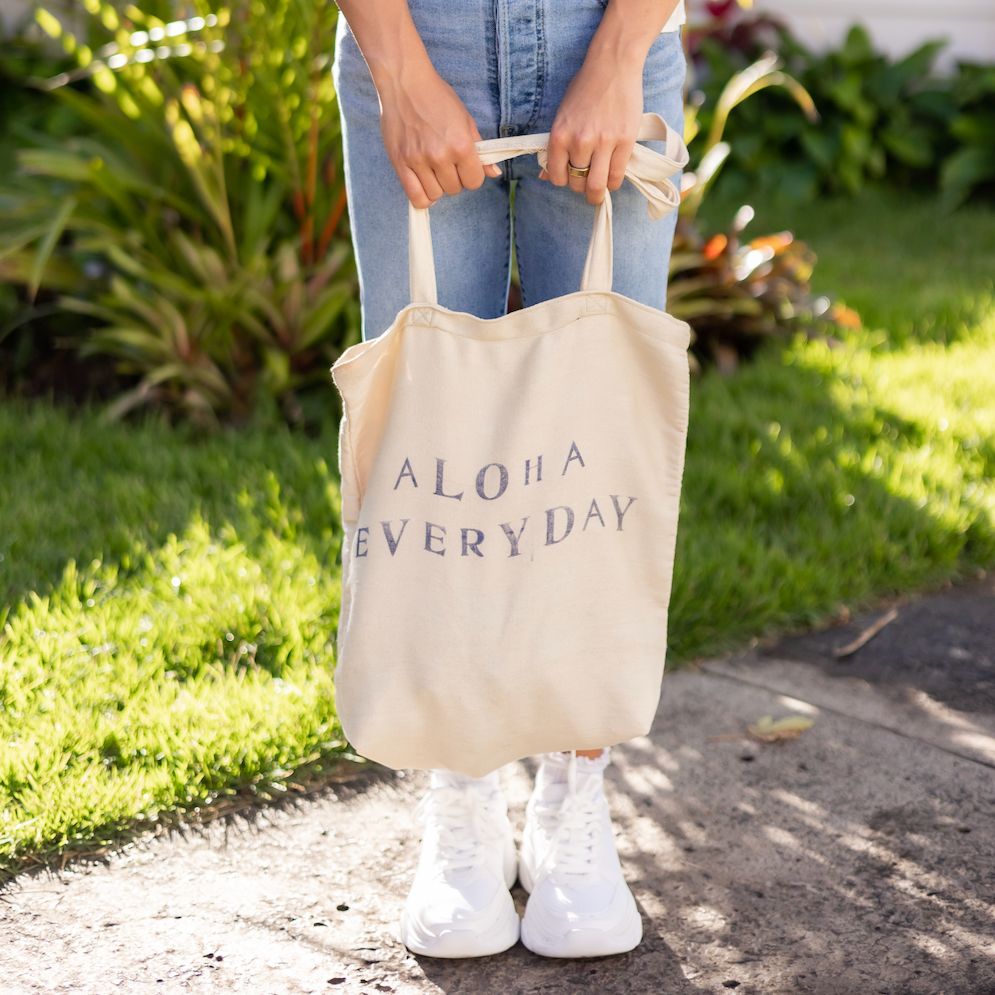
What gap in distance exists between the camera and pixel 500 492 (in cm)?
134

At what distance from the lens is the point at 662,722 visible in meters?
2.13

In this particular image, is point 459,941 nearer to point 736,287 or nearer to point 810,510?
point 810,510

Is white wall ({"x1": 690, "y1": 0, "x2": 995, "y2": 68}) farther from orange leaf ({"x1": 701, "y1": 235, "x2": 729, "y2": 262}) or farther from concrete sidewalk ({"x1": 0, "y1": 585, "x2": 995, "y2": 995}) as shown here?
concrete sidewalk ({"x1": 0, "y1": 585, "x2": 995, "y2": 995})

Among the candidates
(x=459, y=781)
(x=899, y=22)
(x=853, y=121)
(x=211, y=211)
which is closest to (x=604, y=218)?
(x=459, y=781)

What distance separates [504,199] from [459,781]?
0.89 m

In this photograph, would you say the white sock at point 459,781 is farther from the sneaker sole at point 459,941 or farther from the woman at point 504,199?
the sneaker sole at point 459,941

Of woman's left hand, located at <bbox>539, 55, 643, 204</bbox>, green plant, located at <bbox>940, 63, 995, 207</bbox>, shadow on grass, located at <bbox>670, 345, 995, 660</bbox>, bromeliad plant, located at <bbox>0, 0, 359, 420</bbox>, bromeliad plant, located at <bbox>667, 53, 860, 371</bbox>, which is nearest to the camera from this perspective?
woman's left hand, located at <bbox>539, 55, 643, 204</bbox>

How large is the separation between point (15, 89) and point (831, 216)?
215 inches

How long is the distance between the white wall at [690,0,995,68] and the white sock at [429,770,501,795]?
6.53 m

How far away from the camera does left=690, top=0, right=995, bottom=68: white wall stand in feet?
21.9

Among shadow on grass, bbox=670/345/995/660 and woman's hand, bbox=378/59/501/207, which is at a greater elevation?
woman's hand, bbox=378/59/501/207

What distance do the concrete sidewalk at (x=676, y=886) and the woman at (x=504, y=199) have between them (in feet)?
0.29

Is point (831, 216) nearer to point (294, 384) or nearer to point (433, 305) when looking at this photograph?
point (294, 384)

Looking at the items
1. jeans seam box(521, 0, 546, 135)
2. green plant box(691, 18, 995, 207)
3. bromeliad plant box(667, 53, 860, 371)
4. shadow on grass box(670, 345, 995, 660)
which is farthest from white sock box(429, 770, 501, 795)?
green plant box(691, 18, 995, 207)
